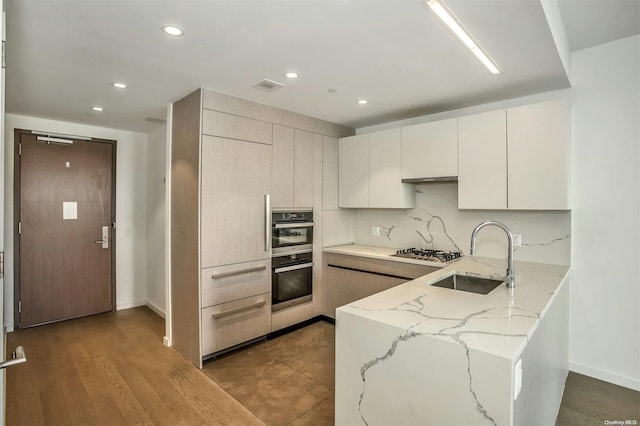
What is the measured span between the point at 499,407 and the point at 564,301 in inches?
74.1

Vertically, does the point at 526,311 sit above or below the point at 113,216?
below

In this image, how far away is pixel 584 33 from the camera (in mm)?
2432

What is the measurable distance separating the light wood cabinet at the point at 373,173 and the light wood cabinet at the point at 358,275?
0.69 metres

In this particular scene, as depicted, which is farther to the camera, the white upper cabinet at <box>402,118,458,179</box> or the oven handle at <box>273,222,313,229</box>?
the oven handle at <box>273,222,313,229</box>

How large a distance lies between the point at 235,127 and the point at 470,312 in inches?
98.1

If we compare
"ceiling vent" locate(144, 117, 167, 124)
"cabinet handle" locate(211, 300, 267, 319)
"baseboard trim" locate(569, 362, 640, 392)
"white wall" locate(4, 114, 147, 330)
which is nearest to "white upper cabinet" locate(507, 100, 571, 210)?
"baseboard trim" locate(569, 362, 640, 392)

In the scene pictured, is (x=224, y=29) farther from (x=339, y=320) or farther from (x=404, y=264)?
(x=404, y=264)

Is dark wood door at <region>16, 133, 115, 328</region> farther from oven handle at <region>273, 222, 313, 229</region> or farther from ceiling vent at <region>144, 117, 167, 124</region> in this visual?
oven handle at <region>273, 222, 313, 229</region>

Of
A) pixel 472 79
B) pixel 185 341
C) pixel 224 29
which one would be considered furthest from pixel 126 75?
pixel 472 79

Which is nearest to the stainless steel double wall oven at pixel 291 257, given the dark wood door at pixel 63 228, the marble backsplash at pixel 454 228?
the marble backsplash at pixel 454 228

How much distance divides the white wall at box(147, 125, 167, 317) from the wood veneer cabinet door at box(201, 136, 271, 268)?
1.54m

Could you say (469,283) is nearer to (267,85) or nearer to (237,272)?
(237,272)

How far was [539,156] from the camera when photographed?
8.77ft

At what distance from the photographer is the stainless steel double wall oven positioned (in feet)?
11.4
